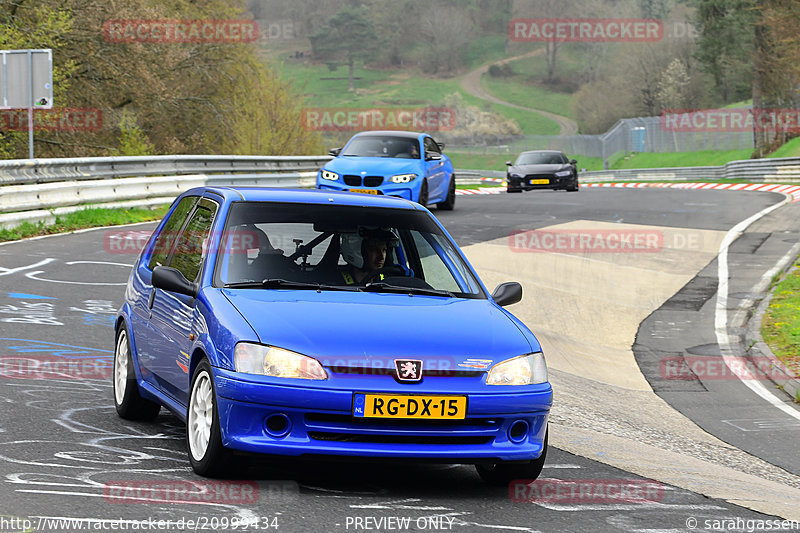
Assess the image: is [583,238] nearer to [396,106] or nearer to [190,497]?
→ [190,497]

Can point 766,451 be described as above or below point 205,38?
below

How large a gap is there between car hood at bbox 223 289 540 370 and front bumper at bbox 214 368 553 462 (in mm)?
125

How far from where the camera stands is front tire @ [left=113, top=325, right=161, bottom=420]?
734 cm

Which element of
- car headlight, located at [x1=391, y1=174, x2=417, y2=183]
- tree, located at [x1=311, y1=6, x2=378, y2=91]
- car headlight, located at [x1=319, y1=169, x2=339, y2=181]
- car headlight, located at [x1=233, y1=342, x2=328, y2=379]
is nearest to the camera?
car headlight, located at [x1=233, y1=342, x2=328, y2=379]

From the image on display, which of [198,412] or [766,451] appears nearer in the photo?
[198,412]

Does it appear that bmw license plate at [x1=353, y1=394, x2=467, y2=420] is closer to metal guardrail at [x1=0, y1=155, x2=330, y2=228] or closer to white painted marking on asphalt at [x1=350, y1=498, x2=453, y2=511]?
white painted marking on asphalt at [x1=350, y1=498, x2=453, y2=511]

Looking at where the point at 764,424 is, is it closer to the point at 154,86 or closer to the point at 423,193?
the point at 423,193

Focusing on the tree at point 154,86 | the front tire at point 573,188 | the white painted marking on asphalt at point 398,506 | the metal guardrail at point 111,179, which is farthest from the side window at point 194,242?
the front tire at point 573,188

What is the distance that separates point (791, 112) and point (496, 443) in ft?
211

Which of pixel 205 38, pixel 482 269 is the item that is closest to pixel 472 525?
pixel 482 269

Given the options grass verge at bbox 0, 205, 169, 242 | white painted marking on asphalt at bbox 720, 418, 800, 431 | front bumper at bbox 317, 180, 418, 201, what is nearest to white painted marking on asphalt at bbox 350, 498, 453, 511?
white painted marking on asphalt at bbox 720, 418, 800, 431

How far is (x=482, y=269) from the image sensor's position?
1744 centimetres

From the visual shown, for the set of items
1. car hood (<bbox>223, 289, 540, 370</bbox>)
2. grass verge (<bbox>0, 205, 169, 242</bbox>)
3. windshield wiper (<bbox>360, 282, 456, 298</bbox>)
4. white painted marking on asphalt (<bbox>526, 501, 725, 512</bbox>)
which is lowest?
white painted marking on asphalt (<bbox>526, 501, 725, 512</bbox>)

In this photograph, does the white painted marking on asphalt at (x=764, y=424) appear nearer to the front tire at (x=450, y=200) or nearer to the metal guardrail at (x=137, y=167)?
the metal guardrail at (x=137, y=167)
